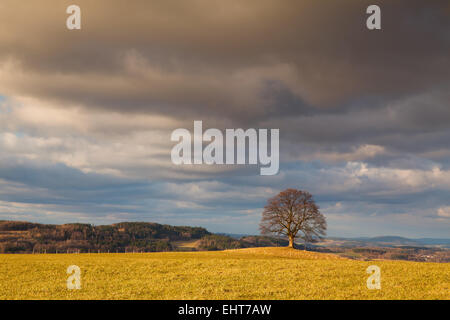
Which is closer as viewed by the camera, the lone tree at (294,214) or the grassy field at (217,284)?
the grassy field at (217,284)

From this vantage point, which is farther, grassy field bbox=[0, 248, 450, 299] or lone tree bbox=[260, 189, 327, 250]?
lone tree bbox=[260, 189, 327, 250]

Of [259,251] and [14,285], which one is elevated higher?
[14,285]

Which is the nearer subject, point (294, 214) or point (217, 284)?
point (217, 284)

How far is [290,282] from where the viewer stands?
30016mm

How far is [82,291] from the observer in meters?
27.7

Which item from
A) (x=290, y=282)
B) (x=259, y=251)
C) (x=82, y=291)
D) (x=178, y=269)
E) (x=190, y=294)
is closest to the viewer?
(x=190, y=294)
